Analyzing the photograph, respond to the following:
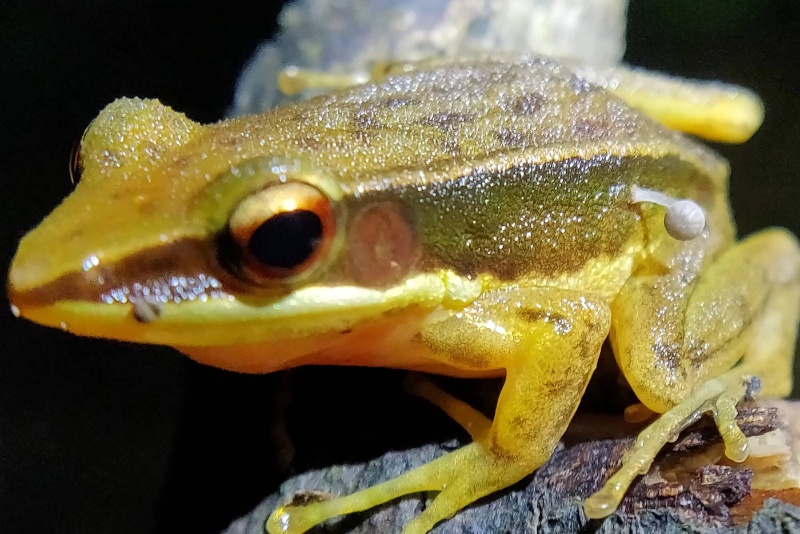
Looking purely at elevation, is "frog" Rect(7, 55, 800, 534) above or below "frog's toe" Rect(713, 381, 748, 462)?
above

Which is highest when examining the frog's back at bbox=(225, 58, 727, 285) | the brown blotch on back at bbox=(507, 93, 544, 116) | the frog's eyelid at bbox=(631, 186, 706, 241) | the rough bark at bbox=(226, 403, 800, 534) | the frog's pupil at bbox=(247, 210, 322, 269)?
the brown blotch on back at bbox=(507, 93, 544, 116)

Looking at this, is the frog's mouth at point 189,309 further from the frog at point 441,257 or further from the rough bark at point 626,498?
the rough bark at point 626,498

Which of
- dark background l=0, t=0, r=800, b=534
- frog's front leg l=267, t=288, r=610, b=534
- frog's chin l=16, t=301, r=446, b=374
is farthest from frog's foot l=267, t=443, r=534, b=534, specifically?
frog's chin l=16, t=301, r=446, b=374

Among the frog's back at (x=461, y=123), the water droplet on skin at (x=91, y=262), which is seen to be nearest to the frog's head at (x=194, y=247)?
the water droplet on skin at (x=91, y=262)

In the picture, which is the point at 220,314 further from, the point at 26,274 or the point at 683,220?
the point at 683,220

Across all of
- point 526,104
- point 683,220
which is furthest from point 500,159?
point 683,220

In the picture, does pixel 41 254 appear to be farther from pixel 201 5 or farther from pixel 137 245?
pixel 201 5

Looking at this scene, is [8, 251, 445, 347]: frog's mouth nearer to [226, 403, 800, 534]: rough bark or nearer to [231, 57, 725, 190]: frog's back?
[231, 57, 725, 190]: frog's back

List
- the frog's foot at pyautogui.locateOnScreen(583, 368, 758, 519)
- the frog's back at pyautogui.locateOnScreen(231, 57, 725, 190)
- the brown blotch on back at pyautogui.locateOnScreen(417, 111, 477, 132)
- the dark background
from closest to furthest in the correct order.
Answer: the frog's foot at pyautogui.locateOnScreen(583, 368, 758, 519), the frog's back at pyautogui.locateOnScreen(231, 57, 725, 190), the brown blotch on back at pyautogui.locateOnScreen(417, 111, 477, 132), the dark background
